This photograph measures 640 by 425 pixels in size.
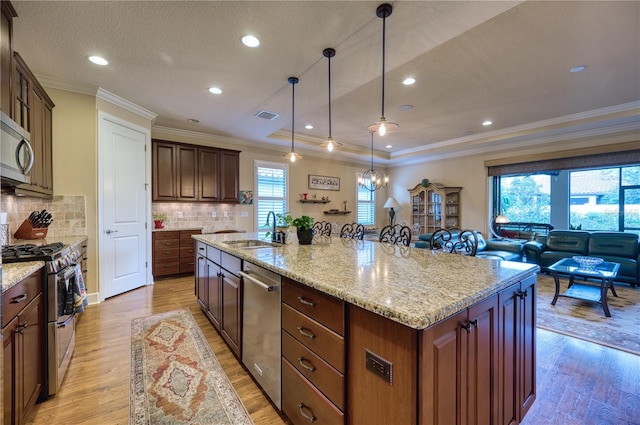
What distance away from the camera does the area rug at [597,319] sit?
2598 mm

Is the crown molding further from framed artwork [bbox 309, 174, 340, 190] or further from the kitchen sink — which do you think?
framed artwork [bbox 309, 174, 340, 190]

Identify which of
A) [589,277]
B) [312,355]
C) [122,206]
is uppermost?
[122,206]

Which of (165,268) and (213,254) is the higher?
(213,254)

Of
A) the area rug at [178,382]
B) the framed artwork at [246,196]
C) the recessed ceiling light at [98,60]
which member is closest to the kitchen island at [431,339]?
the area rug at [178,382]

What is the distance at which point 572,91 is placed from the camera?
369 cm

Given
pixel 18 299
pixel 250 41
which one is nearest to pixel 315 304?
pixel 18 299

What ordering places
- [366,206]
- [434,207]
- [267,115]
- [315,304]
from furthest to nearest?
[366,206], [434,207], [267,115], [315,304]

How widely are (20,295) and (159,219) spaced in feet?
12.3

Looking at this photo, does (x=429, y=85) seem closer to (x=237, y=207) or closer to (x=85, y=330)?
(x=237, y=207)

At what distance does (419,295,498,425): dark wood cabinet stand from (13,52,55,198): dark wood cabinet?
3283 millimetres

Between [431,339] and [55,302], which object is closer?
[431,339]

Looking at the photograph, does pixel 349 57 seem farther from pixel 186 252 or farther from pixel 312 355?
pixel 186 252

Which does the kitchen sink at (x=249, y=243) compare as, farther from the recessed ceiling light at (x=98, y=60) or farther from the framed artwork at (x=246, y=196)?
the framed artwork at (x=246, y=196)

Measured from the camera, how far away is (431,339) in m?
0.95
